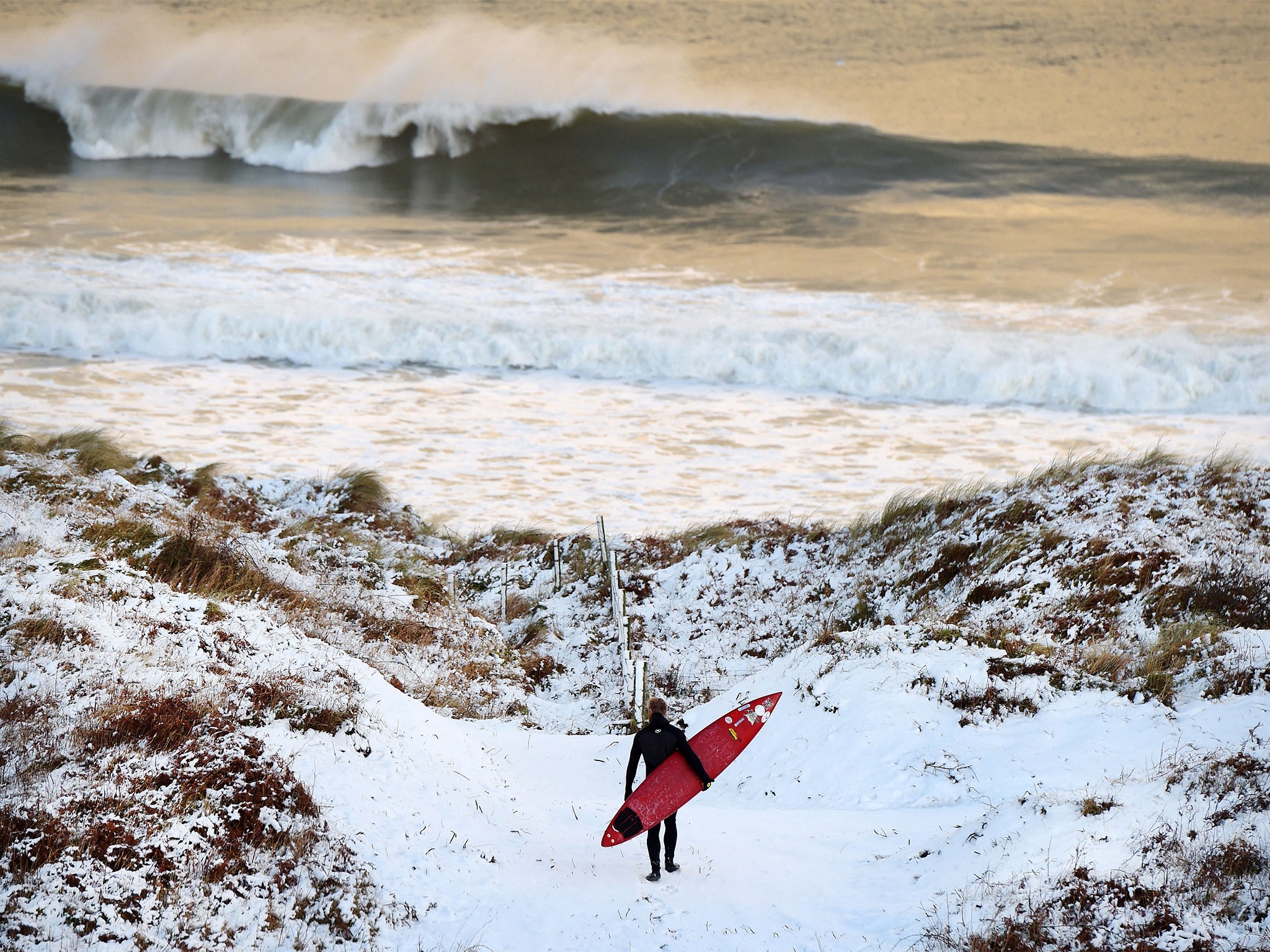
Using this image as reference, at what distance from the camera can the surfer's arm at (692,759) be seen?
23.8ft

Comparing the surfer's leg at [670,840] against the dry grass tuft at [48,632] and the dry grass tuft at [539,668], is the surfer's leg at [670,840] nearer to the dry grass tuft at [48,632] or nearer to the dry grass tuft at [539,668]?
the dry grass tuft at [48,632]

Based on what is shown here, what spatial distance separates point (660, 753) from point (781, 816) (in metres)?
1.96

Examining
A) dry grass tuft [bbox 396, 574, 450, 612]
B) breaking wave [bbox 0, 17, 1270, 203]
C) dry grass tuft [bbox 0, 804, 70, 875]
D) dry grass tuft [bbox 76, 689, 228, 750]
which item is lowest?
dry grass tuft [bbox 396, 574, 450, 612]

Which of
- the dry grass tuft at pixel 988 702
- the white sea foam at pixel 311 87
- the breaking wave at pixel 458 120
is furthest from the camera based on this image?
the white sea foam at pixel 311 87

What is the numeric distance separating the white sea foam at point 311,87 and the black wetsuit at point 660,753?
3691cm

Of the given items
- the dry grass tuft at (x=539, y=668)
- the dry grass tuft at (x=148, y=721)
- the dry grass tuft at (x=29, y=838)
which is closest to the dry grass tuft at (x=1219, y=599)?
the dry grass tuft at (x=539, y=668)

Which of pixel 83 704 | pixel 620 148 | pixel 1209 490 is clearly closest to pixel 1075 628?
pixel 1209 490

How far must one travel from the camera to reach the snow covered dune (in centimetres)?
630

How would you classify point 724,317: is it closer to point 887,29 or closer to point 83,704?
point 83,704

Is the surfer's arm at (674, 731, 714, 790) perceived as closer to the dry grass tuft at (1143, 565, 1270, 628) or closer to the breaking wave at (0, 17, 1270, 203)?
the dry grass tuft at (1143, 565, 1270, 628)

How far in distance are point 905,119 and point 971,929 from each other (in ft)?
126

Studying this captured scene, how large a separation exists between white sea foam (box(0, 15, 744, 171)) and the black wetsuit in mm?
36911

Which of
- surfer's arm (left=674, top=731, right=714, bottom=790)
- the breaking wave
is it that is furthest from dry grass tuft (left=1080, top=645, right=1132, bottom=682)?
the breaking wave

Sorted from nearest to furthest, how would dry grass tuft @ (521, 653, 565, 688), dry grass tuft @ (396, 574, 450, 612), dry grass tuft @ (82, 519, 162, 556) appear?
1. dry grass tuft @ (82, 519, 162, 556)
2. dry grass tuft @ (521, 653, 565, 688)
3. dry grass tuft @ (396, 574, 450, 612)
